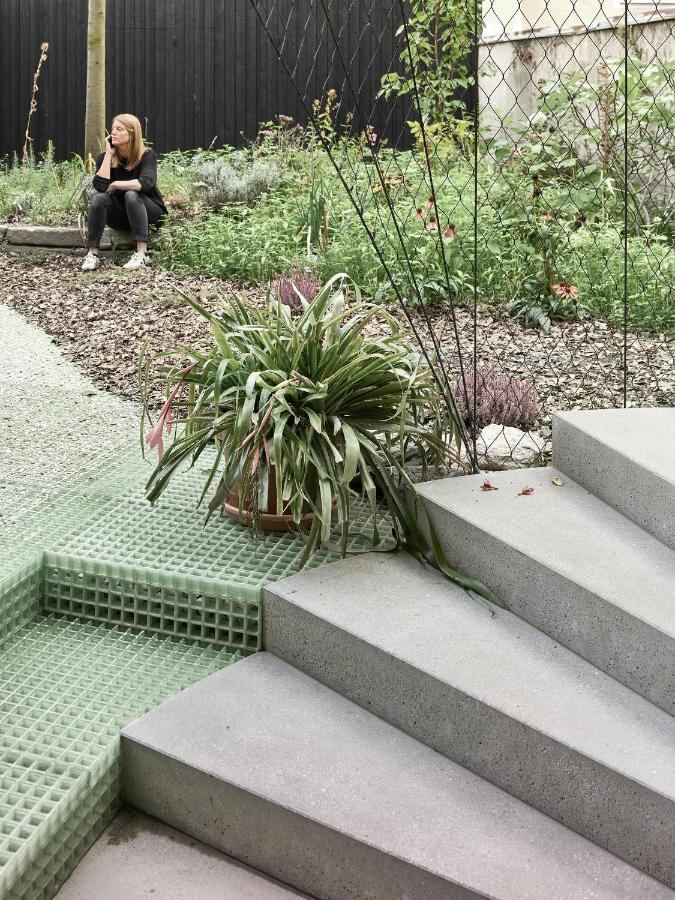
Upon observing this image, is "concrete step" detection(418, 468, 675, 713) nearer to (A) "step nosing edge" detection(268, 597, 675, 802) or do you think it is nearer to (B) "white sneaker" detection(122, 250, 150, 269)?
(A) "step nosing edge" detection(268, 597, 675, 802)

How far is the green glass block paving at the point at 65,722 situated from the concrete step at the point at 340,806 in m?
0.08

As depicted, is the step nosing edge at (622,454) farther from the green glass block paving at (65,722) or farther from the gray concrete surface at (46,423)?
the gray concrete surface at (46,423)

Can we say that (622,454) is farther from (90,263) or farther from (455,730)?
(90,263)

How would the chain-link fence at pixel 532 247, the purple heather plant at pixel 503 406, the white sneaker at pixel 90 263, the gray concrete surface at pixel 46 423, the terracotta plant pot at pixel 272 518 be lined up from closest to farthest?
the terracotta plant pot at pixel 272 518 < the gray concrete surface at pixel 46 423 < the purple heather plant at pixel 503 406 < the chain-link fence at pixel 532 247 < the white sneaker at pixel 90 263

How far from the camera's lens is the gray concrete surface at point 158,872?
1.72m

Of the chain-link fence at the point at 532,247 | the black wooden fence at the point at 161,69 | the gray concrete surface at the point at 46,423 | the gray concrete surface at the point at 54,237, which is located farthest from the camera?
the black wooden fence at the point at 161,69

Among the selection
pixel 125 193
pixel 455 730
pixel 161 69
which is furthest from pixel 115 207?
pixel 455 730

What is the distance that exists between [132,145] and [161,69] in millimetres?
3254

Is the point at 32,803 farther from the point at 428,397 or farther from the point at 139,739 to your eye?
the point at 428,397

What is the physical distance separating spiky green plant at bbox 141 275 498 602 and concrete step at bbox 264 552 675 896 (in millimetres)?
149

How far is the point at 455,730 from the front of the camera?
74.9 inches

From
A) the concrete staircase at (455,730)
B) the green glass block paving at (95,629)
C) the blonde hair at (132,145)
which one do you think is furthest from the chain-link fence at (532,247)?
the blonde hair at (132,145)

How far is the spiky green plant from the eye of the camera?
7.62 ft

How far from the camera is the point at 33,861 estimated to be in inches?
63.9
